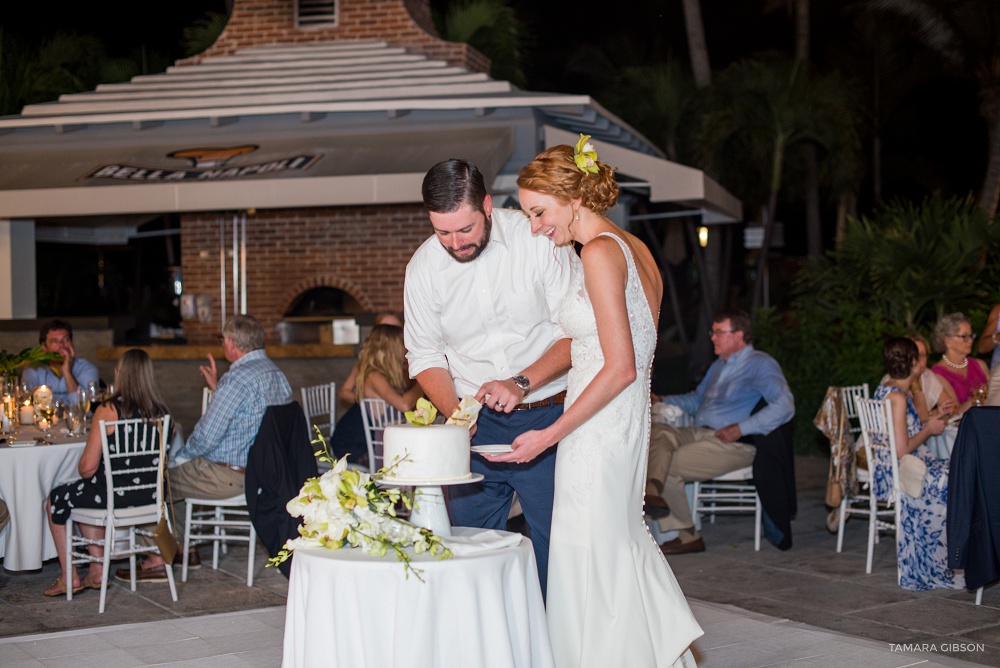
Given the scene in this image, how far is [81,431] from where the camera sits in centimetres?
609

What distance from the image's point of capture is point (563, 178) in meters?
3.04

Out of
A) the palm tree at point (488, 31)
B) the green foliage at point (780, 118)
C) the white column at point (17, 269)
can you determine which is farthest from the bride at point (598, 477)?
the green foliage at point (780, 118)

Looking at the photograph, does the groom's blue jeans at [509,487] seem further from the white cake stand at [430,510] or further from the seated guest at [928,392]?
the seated guest at [928,392]

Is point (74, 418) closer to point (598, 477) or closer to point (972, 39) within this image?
point (598, 477)

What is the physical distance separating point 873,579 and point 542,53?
24.8m

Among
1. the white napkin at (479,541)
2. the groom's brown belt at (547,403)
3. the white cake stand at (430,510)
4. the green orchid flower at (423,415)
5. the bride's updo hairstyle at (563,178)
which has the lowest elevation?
the white napkin at (479,541)

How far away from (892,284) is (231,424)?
6131 millimetres

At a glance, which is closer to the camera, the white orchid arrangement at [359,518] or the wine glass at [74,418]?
the white orchid arrangement at [359,518]

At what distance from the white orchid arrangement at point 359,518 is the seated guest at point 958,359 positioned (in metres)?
5.02

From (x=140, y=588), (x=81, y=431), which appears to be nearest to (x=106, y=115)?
(x=81, y=431)

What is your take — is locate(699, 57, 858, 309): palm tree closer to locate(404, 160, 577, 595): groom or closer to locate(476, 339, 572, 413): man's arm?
locate(404, 160, 577, 595): groom

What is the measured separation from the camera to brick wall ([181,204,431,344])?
13.1 metres

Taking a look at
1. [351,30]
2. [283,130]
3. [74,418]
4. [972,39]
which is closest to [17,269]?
[283,130]

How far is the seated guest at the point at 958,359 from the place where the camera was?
22.2 ft
